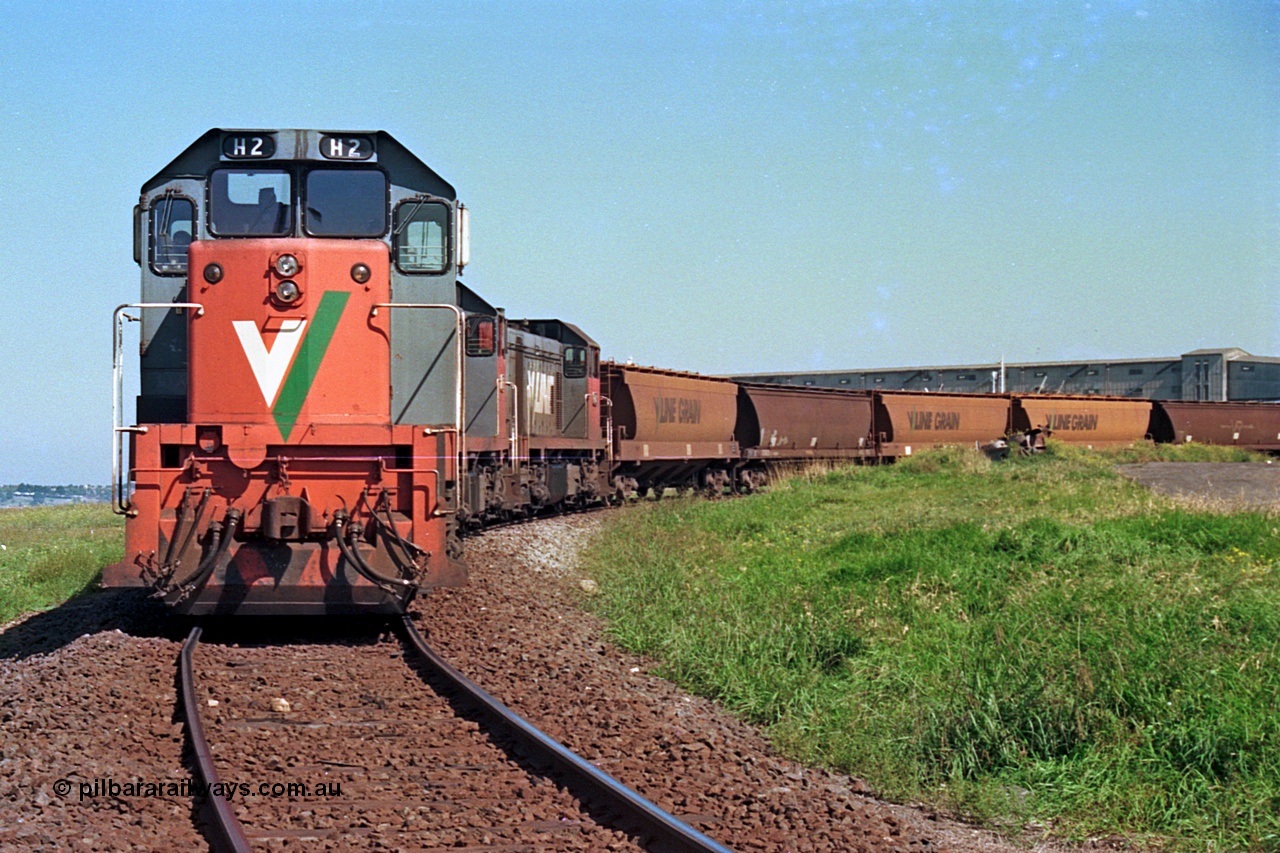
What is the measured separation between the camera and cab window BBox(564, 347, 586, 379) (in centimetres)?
1922

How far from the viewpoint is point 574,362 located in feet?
63.5

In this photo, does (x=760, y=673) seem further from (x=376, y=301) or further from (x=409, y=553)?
(x=376, y=301)

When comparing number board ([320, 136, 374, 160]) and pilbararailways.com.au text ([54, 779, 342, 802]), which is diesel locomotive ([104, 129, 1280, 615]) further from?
pilbararailways.com.au text ([54, 779, 342, 802])

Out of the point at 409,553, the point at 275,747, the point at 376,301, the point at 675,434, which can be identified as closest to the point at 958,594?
the point at 409,553

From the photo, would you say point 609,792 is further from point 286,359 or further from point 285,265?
point 285,265

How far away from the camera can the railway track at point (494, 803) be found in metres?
4.23

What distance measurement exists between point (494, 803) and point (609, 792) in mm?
468

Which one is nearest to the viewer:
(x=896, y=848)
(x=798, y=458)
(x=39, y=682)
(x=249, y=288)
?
(x=896, y=848)

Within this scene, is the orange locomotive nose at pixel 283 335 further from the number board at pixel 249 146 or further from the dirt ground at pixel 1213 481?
the dirt ground at pixel 1213 481

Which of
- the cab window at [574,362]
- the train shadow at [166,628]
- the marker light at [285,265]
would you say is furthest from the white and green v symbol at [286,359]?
the cab window at [574,362]

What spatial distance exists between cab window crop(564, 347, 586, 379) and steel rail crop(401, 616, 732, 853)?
12.8m

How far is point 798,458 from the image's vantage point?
94.5ft

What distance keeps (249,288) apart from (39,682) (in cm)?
321

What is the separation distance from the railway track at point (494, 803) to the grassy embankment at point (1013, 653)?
4.40ft
